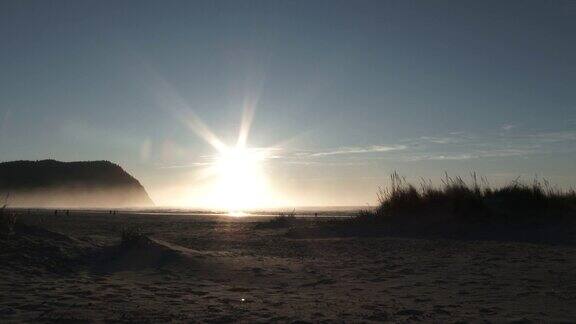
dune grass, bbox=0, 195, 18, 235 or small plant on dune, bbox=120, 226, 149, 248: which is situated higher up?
dune grass, bbox=0, 195, 18, 235

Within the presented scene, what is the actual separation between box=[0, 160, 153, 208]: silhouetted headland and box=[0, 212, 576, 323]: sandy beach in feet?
307

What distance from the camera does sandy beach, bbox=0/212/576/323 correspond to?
5.24 metres

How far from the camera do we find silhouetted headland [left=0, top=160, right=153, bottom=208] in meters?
98.0

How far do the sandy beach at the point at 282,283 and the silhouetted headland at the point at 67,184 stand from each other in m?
93.5

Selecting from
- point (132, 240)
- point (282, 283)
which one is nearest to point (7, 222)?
point (132, 240)

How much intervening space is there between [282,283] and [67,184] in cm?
10896

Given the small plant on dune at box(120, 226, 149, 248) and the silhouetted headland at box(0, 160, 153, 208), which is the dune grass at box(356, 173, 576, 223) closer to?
the small plant on dune at box(120, 226, 149, 248)

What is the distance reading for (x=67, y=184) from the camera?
10600 centimetres

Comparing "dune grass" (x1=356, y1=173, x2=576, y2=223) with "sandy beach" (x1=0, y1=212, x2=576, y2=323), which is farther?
"dune grass" (x1=356, y1=173, x2=576, y2=223)

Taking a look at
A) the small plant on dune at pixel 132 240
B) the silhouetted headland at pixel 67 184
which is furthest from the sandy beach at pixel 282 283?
the silhouetted headland at pixel 67 184

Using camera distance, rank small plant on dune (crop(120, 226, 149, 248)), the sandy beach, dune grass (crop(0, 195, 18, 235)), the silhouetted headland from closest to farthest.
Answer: the sandy beach < dune grass (crop(0, 195, 18, 235)) < small plant on dune (crop(120, 226, 149, 248)) < the silhouetted headland

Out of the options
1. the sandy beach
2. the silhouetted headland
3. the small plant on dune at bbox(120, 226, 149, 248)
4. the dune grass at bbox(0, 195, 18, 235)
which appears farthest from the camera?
the silhouetted headland

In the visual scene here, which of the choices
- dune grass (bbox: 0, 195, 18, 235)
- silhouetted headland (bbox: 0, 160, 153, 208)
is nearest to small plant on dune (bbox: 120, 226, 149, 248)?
dune grass (bbox: 0, 195, 18, 235)

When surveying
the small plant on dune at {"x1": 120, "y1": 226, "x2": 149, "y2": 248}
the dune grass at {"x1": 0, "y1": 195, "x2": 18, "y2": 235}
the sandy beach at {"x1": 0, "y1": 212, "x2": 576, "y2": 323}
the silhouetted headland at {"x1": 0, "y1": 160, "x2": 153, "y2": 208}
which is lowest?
the sandy beach at {"x1": 0, "y1": 212, "x2": 576, "y2": 323}
